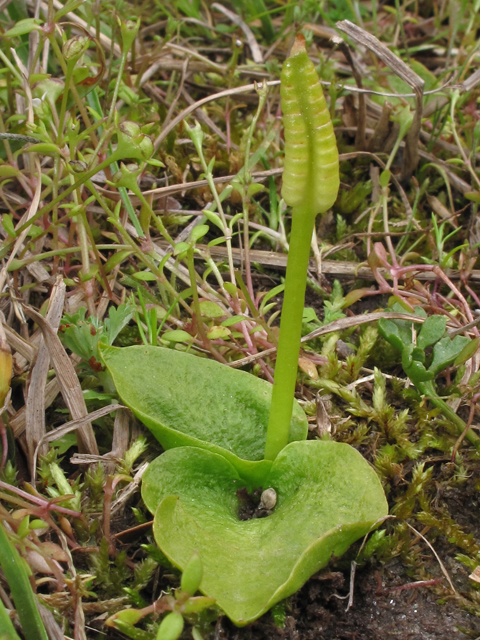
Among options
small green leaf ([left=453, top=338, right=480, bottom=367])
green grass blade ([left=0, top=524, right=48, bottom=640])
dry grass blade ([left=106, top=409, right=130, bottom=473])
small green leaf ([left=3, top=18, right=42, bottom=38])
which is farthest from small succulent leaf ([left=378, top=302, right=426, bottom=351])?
small green leaf ([left=3, top=18, right=42, bottom=38])

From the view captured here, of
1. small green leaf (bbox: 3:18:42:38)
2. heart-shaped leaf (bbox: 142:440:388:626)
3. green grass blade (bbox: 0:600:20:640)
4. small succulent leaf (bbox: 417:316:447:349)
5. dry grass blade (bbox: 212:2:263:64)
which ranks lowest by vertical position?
heart-shaped leaf (bbox: 142:440:388:626)

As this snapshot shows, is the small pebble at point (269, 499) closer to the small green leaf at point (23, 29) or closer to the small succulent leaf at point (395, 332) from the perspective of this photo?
the small succulent leaf at point (395, 332)

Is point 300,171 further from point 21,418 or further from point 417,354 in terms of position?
point 21,418

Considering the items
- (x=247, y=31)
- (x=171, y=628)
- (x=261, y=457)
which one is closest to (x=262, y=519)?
(x=261, y=457)

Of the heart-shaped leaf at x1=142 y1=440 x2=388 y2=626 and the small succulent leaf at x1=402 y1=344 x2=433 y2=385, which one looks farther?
the small succulent leaf at x1=402 y1=344 x2=433 y2=385

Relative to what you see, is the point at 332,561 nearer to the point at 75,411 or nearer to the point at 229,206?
the point at 75,411

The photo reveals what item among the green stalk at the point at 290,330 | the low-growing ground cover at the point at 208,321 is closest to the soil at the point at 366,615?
the low-growing ground cover at the point at 208,321

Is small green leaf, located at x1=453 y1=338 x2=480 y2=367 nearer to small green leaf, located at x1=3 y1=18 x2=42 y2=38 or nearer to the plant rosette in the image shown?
the plant rosette
